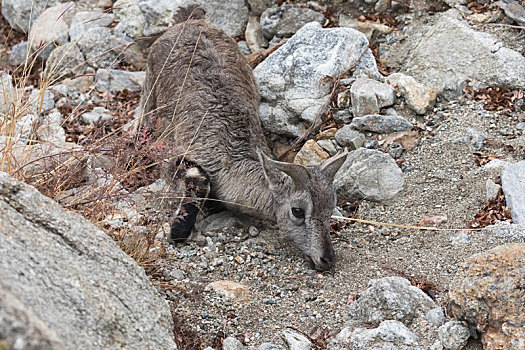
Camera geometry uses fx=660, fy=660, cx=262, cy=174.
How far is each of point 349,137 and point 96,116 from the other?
4034 millimetres

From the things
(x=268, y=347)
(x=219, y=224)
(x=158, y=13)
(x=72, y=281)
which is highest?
(x=72, y=281)

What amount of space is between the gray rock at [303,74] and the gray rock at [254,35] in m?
1.37

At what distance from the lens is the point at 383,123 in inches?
343

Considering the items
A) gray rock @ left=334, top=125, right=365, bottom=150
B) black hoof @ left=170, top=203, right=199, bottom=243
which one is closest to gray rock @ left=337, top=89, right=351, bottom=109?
gray rock @ left=334, top=125, right=365, bottom=150

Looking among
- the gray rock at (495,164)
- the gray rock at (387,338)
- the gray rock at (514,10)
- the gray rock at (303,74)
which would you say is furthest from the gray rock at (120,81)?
the gray rock at (387,338)

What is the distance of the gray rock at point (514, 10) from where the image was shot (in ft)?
30.5

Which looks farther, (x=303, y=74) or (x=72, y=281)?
(x=303, y=74)

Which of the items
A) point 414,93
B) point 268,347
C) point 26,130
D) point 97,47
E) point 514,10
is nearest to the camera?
point 268,347

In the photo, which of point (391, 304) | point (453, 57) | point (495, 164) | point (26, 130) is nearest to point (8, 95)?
point (26, 130)

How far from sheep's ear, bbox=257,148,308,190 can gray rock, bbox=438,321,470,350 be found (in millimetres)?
2685

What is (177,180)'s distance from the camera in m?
8.05

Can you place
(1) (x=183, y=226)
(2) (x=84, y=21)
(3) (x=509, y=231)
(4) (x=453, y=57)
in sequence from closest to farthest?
(3) (x=509, y=231)
(1) (x=183, y=226)
(4) (x=453, y=57)
(2) (x=84, y=21)

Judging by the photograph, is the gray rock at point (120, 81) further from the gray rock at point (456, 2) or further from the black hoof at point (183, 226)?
the gray rock at point (456, 2)

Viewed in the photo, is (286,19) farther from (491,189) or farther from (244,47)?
(491,189)
